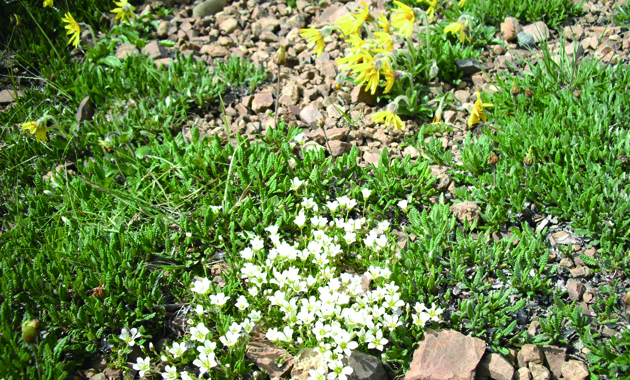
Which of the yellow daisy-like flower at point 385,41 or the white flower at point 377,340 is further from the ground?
the yellow daisy-like flower at point 385,41

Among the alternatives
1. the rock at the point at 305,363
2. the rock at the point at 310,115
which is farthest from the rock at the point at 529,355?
the rock at the point at 310,115

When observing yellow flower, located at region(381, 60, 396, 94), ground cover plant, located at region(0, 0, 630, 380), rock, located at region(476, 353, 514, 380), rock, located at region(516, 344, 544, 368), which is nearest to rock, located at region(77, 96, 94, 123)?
ground cover plant, located at region(0, 0, 630, 380)

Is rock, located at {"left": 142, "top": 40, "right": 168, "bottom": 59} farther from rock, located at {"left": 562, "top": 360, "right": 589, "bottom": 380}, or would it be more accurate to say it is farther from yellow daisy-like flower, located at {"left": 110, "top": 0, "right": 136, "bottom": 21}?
rock, located at {"left": 562, "top": 360, "right": 589, "bottom": 380}

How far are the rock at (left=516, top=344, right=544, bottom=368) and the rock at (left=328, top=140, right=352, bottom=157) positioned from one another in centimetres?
160

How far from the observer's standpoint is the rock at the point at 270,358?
2256 millimetres

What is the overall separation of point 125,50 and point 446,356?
11.6 feet

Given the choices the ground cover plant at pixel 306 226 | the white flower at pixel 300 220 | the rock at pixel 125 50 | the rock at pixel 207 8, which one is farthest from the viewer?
the rock at pixel 207 8

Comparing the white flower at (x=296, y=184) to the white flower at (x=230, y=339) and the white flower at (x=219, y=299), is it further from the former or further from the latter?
the white flower at (x=230, y=339)

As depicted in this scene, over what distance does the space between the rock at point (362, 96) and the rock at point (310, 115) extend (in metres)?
0.29

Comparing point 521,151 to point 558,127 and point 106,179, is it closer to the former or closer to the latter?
point 558,127

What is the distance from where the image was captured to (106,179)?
126 inches

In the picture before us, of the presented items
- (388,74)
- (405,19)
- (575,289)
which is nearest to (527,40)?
(405,19)

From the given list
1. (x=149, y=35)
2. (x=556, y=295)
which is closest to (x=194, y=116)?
(x=149, y=35)

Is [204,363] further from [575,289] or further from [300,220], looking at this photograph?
[575,289]
